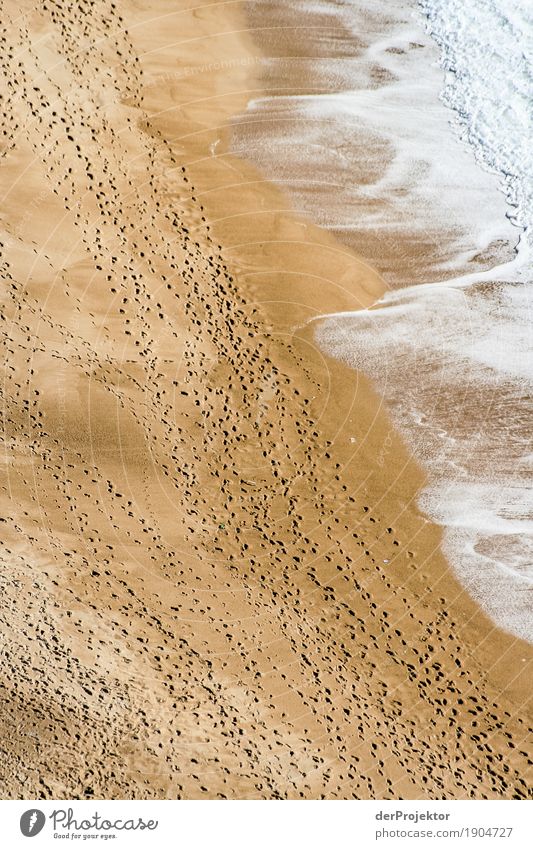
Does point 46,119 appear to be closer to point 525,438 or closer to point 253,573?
point 253,573

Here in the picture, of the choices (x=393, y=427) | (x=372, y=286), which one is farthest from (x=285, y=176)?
(x=393, y=427)
